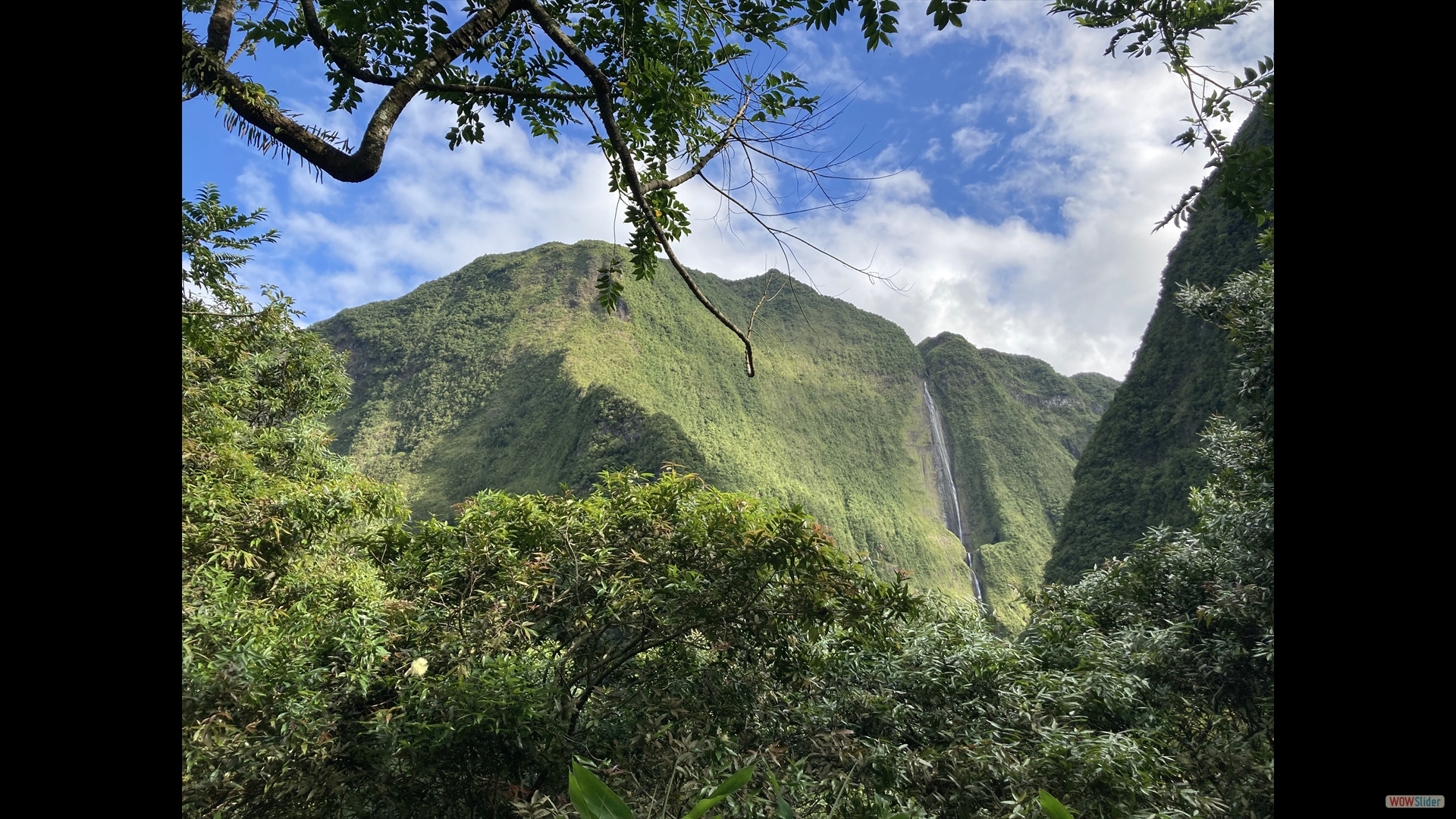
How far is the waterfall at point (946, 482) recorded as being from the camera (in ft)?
158

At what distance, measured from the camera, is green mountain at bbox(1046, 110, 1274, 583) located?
26.1m

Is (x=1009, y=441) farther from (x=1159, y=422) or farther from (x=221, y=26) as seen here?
(x=221, y=26)

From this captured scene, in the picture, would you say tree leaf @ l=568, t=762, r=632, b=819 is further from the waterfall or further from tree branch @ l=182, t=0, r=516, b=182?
the waterfall

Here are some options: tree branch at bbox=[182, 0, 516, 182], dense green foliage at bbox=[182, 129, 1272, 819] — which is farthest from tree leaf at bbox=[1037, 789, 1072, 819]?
tree branch at bbox=[182, 0, 516, 182]

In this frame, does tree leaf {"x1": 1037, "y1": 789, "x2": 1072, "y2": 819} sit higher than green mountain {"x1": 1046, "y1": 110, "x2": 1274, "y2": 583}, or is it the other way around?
green mountain {"x1": 1046, "y1": 110, "x2": 1274, "y2": 583}

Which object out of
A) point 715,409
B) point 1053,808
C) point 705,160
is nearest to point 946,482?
point 715,409

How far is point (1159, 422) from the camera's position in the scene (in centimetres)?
2961

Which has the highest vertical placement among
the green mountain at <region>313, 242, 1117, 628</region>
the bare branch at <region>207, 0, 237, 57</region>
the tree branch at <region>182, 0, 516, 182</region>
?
the green mountain at <region>313, 242, 1117, 628</region>

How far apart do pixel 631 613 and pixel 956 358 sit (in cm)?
6648

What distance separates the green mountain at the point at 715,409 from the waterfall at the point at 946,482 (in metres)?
0.27

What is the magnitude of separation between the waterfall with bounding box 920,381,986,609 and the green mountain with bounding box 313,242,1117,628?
269 millimetres
